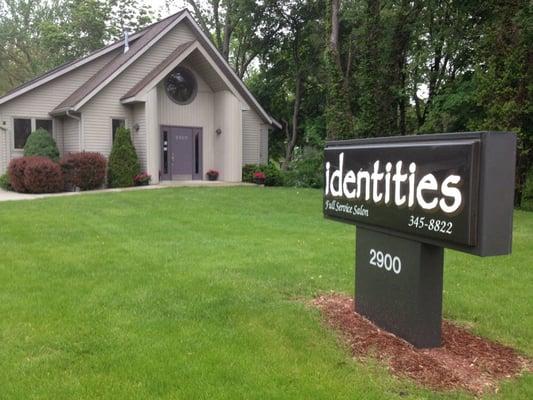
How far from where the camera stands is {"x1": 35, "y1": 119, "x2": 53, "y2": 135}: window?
20453 millimetres

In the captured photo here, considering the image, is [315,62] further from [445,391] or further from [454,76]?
[445,391]

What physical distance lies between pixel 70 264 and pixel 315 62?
75.9ft

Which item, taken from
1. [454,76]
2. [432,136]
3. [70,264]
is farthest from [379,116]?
[432,136]

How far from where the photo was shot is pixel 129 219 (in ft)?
35.8

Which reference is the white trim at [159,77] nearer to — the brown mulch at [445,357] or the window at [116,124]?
the window at [116,124]

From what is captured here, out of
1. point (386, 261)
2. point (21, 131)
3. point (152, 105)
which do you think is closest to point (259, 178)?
Result: point (152, 105)

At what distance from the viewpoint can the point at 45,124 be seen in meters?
20.6

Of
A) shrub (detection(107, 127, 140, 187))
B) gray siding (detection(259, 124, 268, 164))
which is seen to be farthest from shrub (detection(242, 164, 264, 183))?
shrub (detection(107, 127, 140, 187))

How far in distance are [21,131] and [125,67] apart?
15.2 ft

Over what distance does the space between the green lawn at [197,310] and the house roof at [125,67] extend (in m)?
9.99

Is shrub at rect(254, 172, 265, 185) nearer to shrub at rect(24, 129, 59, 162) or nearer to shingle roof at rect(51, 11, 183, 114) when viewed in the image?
shingle roof at rect(51, 11, 183, 114)

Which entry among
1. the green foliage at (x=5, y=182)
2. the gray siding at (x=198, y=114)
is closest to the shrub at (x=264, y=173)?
the gray siding at (x=198, y=114)

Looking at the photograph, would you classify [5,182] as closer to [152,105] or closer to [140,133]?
[140,133]

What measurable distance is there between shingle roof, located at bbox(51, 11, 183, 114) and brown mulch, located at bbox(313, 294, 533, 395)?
16527 millimetres
